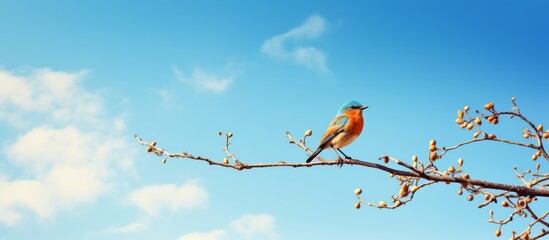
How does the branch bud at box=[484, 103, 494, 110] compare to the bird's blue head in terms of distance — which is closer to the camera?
the branch bud at box=[484, 103, 494, 110]

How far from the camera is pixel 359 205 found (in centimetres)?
574

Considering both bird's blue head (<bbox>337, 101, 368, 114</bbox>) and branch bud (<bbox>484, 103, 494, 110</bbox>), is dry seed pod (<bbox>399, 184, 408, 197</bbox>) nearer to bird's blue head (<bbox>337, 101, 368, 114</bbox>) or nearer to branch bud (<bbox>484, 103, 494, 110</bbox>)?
branch bud (<bbox>484, 103, 494, 110</bbox>)

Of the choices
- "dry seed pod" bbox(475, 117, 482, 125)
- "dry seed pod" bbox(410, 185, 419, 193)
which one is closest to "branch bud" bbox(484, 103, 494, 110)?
"dry seed pod" bbox(475, 117, 482, 125)

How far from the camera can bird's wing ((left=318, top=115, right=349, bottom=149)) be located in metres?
7.17

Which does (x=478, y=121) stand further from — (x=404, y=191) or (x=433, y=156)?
(x=404, y=191)

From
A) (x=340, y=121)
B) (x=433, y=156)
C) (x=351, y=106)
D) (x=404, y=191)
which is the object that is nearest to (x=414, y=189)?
(x=404, y=191)

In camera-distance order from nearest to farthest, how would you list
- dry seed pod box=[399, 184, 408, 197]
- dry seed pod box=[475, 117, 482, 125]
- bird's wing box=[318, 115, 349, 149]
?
1. dry seed pod box=[399, 184, 408, 197]
2. dry seed pod box=[475, 117, 482, 125]
3. bird's wing box=[318, 115, 349, 149]

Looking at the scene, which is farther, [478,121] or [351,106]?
[351,106]

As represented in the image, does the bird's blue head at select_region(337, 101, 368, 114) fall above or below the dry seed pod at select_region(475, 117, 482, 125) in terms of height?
above

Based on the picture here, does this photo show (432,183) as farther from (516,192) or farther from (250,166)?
(250,166)

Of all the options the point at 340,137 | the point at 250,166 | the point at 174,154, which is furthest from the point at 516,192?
the point at 174,154

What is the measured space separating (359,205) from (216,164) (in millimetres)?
1838

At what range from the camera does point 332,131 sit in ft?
23.8

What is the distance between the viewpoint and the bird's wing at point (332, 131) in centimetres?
717
